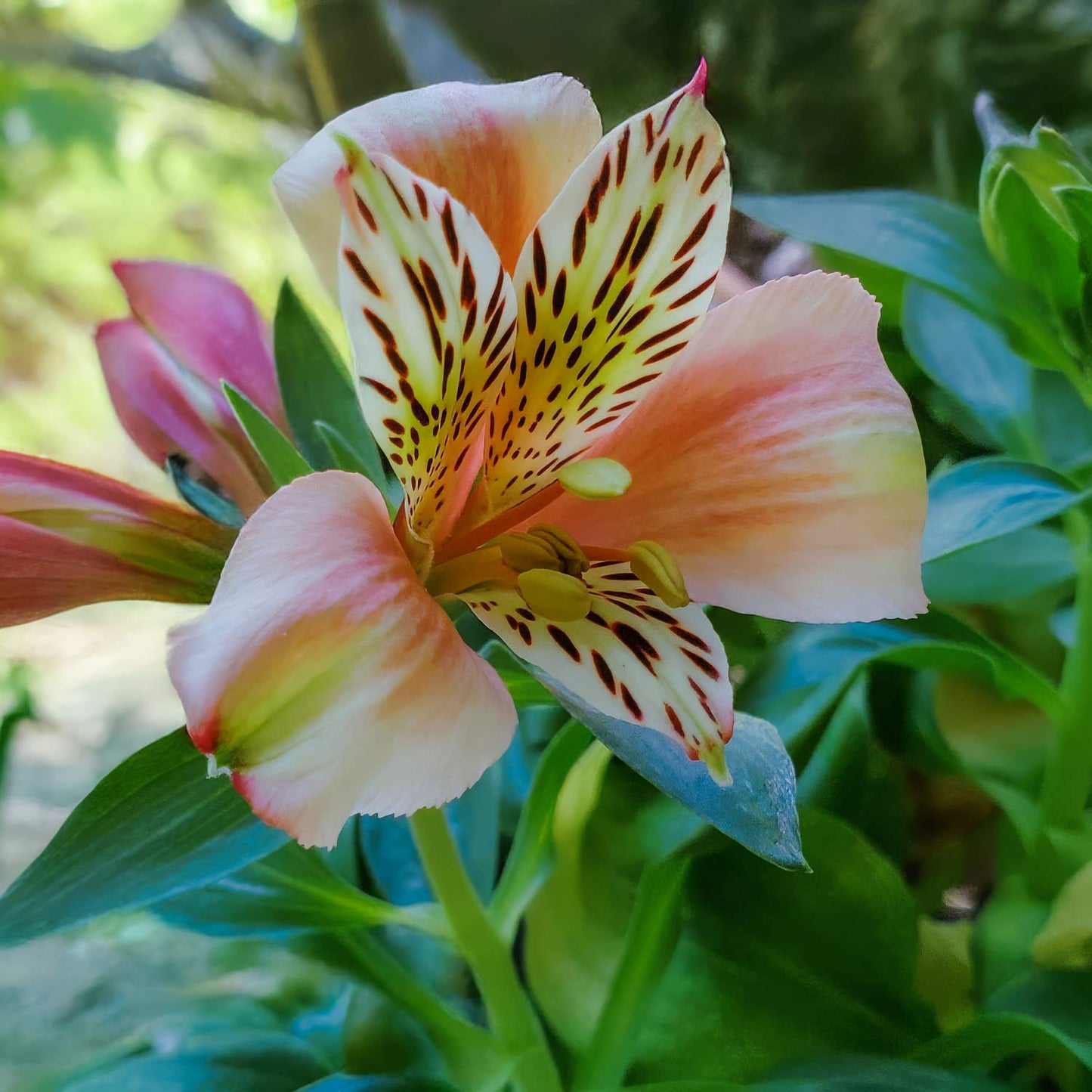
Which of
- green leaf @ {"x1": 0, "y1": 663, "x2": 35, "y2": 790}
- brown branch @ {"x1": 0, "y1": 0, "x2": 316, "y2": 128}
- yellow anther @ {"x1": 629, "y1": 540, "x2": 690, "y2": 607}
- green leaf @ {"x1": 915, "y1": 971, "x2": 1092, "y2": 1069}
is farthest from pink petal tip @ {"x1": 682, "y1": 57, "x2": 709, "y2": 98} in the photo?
brown branch @ {"x1": 0, "y1": 0, "x2": 316, "y2": 128}

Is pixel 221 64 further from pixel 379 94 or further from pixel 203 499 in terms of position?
pixel 203 499

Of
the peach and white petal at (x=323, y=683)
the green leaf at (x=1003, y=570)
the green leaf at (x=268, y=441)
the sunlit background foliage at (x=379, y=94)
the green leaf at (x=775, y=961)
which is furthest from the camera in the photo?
the sunlit background foliage at (x=379, y=94)

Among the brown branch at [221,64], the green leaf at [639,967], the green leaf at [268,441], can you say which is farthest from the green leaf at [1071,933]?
the brown branch at [221,64]

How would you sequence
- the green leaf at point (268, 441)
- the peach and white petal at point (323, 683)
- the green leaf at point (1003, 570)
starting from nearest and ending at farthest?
the peach and white petal at point (323, 683)
the green leaf at point (268, 441)
the green leaf at point (1003, 570)

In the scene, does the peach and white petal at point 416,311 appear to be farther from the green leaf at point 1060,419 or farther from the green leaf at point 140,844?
the green leaf at point 1060,419

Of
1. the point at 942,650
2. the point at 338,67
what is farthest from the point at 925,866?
the point at 338,67

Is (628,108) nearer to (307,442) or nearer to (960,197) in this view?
(960,197)

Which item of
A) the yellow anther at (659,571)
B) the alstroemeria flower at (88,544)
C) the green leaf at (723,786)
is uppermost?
the alstroemeria flower at (88,544)

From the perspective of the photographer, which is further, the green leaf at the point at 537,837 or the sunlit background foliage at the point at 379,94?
the sunlit background foliage at the point at 379,94
